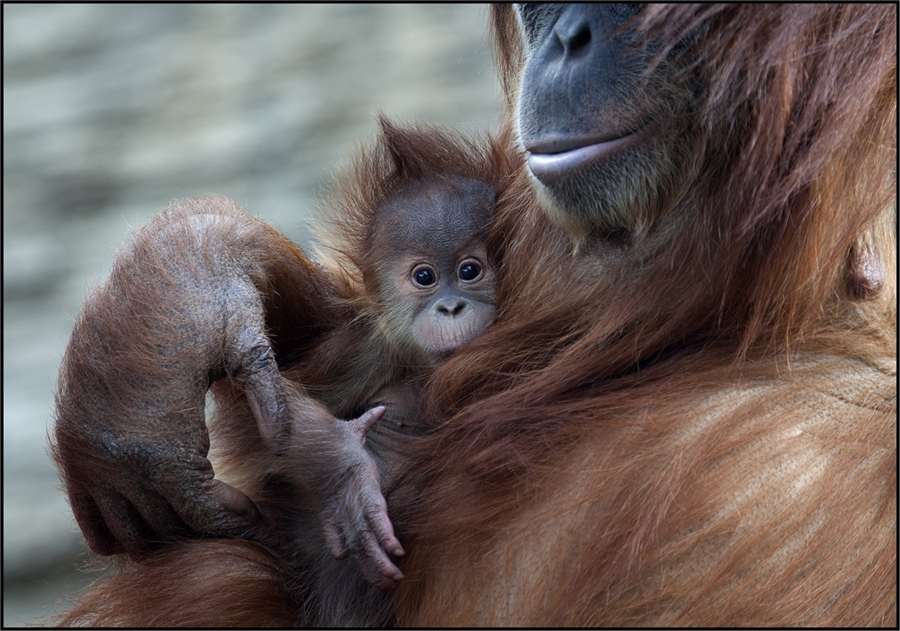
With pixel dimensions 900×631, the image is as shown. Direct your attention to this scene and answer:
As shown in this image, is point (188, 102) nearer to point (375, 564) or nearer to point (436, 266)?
point (436, 266)

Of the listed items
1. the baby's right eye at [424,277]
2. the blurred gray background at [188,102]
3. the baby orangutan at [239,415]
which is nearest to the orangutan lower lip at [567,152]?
the baby orangutan at [239,415]

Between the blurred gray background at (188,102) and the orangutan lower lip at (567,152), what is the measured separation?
2939 millimetres

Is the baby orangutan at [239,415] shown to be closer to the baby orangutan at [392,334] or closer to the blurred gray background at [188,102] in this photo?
the baby orangutan at [392,334]

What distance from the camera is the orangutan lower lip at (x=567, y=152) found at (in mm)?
1093

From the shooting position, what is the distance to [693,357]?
1.17 m

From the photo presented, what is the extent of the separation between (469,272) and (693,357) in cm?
53

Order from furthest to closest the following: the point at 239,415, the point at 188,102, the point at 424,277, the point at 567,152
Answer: the point at 188,102 < the point at 424,277 < the point at 239,415 < the point at 567,152

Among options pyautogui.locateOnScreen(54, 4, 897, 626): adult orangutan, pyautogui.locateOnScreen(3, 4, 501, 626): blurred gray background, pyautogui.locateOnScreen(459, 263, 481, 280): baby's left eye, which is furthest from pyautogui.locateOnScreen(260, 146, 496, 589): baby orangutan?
pyautogui.locateOnScreen(3, 4, 501, 626): blurred gray background

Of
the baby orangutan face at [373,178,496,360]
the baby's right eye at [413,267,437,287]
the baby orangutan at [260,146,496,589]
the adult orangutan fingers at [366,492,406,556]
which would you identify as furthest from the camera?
the baby's right eye at [413,267,437,287]

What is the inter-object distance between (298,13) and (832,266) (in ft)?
11.8

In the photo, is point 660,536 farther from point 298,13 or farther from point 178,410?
point 298,13

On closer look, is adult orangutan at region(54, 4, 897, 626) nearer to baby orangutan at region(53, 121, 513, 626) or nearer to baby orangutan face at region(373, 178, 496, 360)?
baby orangutan at region(53, 121, 513, 626)

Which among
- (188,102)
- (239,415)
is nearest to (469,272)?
(239,415)

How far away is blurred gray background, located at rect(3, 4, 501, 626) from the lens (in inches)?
161
